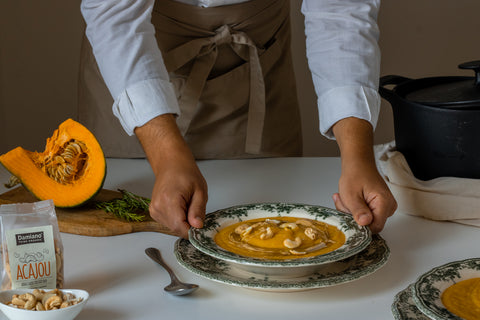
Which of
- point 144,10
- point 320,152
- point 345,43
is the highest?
point 144,10

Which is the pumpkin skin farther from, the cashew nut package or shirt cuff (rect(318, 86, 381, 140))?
shirt cuff (rect(318, 86, 381, 140))

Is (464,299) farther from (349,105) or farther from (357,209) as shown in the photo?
(349,105)

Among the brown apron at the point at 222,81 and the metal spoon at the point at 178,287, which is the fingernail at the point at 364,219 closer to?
the metal spoon at the point at 178,287

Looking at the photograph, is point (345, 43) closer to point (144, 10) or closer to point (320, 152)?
point (144, 10)

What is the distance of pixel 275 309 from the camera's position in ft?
2.60

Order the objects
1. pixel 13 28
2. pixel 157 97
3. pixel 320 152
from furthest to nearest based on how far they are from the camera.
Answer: pixel 320 152 → pixel 13 28 → pixel 157 97

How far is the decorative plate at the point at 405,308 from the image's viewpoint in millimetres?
709

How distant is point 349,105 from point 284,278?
0.48 m

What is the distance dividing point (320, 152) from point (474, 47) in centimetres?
88

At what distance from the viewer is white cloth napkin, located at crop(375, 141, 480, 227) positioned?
1.08 metres

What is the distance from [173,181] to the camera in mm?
1031

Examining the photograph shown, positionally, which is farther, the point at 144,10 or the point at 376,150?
the point at 376,150

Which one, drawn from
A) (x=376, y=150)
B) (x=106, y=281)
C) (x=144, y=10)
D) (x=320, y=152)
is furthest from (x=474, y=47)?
(x=106, y=281)

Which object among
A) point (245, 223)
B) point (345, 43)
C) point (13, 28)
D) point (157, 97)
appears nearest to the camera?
point (245, 223)
